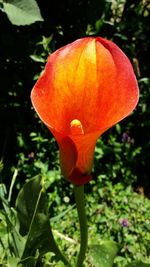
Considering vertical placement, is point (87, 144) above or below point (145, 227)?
above

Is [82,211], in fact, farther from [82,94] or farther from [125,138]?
[125,138]

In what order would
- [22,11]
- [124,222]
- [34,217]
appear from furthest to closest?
1. [124,222]
2. [22,11]
3. [34,217]

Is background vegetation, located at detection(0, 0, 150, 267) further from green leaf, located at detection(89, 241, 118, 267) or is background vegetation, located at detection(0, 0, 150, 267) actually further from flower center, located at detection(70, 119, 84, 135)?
flower center, located at detection(70, 119, 84, 135)

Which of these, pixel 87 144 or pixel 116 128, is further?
pixel 116 128

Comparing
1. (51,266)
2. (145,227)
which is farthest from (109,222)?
(51,266)

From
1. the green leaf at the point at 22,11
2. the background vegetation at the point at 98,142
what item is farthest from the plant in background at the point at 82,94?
the background vegetation at the point at 98,142

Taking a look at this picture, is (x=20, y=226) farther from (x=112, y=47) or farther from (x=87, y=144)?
(x=112, y=47)

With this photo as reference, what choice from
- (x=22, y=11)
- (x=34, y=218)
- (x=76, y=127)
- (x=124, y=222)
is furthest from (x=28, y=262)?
(x=22, y=11)
